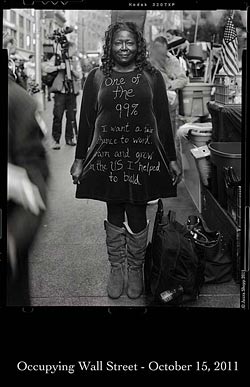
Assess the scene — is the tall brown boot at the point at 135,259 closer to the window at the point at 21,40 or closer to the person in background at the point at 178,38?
the person in background at the point at 178,38

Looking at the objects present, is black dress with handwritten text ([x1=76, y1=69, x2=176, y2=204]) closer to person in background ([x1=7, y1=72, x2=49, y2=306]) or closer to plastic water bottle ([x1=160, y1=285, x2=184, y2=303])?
person in background ([x1=7, y1=72, x2=49, y2=306])

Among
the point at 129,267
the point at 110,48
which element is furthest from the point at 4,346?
the point at 110,48

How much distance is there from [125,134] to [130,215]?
1.59 ft

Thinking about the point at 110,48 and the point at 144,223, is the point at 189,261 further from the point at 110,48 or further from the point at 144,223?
the point at 110,48

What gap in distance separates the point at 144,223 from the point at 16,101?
986 millimetres

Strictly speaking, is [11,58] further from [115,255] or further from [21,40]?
[115,255]

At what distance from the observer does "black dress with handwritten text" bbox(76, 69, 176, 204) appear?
2.92 m

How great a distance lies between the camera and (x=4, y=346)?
9.86 ft

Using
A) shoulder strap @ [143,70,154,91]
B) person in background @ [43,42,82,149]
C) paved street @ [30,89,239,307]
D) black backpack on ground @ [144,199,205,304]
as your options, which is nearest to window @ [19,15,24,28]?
person in background @ [43,42,82,149]

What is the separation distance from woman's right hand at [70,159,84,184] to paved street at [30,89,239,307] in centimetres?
2

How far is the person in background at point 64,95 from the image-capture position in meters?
2.99

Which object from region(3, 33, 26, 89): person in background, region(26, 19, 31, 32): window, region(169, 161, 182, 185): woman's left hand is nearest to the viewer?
region(3, 33, 26, 89): person in background

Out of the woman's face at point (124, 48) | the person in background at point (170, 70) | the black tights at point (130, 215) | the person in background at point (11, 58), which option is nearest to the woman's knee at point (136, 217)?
the black tights at point (130, 215)

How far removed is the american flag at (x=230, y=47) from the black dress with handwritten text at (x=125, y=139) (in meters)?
0.38
